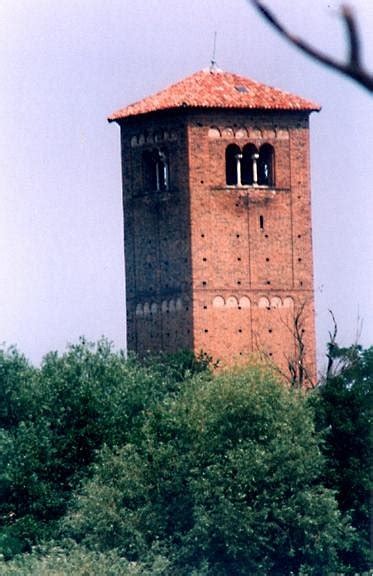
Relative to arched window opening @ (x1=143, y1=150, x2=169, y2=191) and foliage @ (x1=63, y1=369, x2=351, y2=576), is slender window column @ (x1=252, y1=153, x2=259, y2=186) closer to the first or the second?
arched window opening @ (x1=143, y1=150, x2=169, y2=191)

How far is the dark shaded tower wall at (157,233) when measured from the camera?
135 feet

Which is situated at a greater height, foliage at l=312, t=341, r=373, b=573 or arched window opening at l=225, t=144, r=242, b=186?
arched window opening at l=225, t=144, r=242, b=186

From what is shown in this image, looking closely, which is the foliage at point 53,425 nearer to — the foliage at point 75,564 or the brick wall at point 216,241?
the foliage at point 75,564

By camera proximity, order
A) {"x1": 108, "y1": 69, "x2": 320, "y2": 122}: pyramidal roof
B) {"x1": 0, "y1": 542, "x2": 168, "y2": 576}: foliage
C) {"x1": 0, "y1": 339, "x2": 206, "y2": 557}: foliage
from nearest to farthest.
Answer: {"x1": 0, "y1": 542, "x2": 168, "y2": 576}: foliage
{"x1": 0, "y1": 339, "x2": 206, "y2": 557}: foliage
{"x1": 108, "y1": 69, "x2": 320, "y2": 122}: pyramidal roof

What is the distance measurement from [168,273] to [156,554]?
17.3 metres

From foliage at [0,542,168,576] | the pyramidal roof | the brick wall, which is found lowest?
foliage at [0,542,168,576]

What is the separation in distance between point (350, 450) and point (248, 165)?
15450mm

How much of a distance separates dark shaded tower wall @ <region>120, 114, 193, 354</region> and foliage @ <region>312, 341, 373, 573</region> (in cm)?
1211

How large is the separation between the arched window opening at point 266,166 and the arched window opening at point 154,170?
7.24 ft

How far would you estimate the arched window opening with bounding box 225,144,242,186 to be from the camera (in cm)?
4141


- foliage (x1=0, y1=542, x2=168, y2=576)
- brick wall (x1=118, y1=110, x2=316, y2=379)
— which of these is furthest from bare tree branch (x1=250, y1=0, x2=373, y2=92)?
brick wall (x1=118, y1=110, x2=316, y2=379)

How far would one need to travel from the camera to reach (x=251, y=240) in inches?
1634

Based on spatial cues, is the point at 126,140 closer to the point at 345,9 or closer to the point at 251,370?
the point at 251,370

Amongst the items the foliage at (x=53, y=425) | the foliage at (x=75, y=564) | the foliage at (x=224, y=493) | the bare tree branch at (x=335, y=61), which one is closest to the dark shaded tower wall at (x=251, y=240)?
the foliage at (x=53, y=425)
